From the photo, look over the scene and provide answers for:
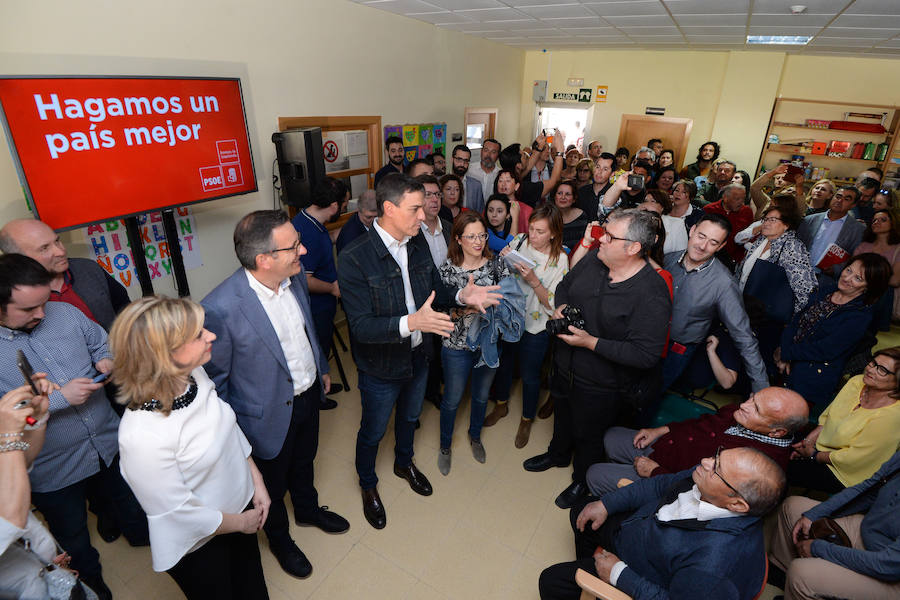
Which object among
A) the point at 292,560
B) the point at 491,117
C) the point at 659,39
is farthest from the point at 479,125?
the point at 292,560

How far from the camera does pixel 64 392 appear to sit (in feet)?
5.61

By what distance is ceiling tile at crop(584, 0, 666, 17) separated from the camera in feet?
13.2

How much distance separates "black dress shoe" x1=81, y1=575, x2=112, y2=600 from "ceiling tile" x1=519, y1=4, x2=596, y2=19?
543cm

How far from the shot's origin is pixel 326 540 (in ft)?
8.16

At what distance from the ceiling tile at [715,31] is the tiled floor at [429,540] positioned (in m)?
5.13

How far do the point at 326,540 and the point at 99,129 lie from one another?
265 centimetres

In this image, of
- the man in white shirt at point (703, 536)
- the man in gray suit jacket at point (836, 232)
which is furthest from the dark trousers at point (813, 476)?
the man in gray suit jacket at point (836, 232)

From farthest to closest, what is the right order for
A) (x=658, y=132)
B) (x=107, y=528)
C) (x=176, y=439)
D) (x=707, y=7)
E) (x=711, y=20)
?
1. (x=658, y=132)
2. (x=711, y=20)
3. (x=707, y=7)
4. (x=107, y=528)
5. (x=176, y=439)

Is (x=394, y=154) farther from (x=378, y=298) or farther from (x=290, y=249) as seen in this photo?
(x=290, y=249)

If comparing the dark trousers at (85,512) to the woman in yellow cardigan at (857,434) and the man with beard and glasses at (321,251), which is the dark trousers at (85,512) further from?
the woman in yellow cardigan at (857,434)

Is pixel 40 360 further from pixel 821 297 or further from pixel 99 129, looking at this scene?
pixel 821 297

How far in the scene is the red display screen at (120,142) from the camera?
2.24 metres

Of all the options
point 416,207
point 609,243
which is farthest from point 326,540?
point 609,243

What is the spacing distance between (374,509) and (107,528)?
4.78 ft
